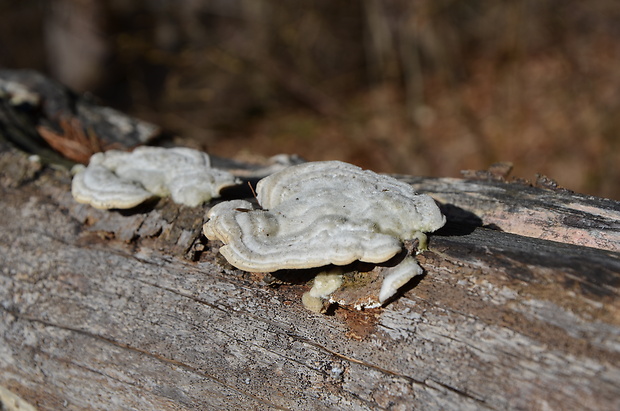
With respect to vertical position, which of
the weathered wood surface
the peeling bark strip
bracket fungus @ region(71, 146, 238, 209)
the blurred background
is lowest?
the weathered wood surface

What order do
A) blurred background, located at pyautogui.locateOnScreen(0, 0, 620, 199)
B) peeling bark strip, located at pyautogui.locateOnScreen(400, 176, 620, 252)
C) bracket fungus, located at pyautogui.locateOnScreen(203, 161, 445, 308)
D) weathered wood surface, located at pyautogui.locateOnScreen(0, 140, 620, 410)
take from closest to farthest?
weathered wood surface, located at pyautogui.locateOnScreen(0, 140, 620, 410)
bracket fungus, located at pyautogui.locateOnScreen(203, 161, 445, 308)
peeling bark strip, located at pyautogui.locateOnScreen(400, 176, 620, 252)
blurred background, located at pyautogui.locateOnScreen(0, 0, 620, 199)

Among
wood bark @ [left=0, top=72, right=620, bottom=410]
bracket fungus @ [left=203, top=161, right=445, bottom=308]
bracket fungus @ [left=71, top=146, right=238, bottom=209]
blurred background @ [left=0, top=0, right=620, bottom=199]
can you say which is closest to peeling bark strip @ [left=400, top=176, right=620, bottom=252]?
wood bark @ [left=0, top=72, right=620, bottom=410]

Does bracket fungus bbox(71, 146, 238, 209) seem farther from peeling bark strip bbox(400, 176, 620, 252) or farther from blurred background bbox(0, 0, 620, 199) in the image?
blurred background bbox(0, 0, 620, 199)

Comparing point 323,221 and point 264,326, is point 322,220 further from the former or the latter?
point 264,326

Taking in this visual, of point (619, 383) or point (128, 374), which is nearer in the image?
point (619, 383)

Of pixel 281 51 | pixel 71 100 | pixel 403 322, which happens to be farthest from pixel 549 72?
pixel 403 322

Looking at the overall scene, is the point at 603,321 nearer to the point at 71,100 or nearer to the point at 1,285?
the point at 1,285

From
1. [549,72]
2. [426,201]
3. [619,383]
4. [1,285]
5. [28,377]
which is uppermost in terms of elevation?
[549,72]

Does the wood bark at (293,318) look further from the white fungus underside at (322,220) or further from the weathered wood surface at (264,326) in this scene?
the white fungus underside at (322,220)
